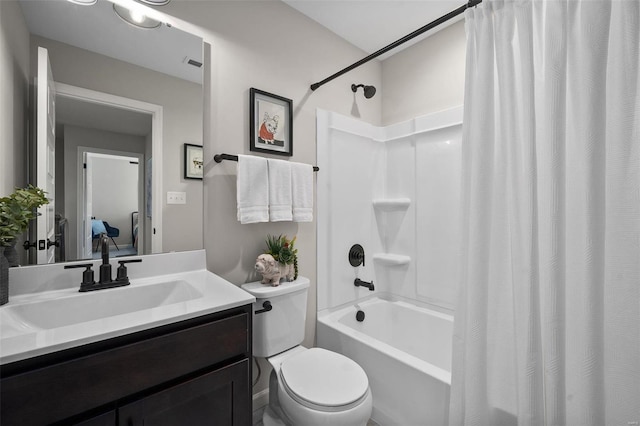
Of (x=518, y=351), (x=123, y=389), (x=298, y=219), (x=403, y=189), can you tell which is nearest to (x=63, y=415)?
(x=123, y=389)

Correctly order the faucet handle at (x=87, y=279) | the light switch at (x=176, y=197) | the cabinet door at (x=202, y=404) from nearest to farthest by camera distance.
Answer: the cabinet door at (x=202, y=404), the faucet handle at (x=87, y=279), the light switch at (x=176, y=197)

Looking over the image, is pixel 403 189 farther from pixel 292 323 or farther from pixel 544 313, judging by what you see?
pixel 544 313

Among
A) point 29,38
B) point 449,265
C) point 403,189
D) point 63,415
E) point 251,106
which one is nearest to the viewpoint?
point 63,415

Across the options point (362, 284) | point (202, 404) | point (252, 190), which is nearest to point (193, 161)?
point (252, 190)

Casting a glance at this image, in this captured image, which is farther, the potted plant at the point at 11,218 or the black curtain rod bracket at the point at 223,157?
the black curtain rod bracket at the point at 223,157

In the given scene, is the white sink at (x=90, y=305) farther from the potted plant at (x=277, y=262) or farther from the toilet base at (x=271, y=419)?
the toilet base at (x=271, y=419)

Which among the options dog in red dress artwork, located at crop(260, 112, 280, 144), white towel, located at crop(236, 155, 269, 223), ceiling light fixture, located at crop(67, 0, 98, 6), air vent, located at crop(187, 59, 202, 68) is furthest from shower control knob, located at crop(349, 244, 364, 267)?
ceiling light fixture, located at crop(67, 0, 98, 6)

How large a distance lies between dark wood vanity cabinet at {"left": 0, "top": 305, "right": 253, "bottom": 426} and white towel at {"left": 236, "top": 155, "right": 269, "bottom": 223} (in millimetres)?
585

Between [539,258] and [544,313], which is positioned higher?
[539,258]

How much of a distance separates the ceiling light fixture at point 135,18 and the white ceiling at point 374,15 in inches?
35.1

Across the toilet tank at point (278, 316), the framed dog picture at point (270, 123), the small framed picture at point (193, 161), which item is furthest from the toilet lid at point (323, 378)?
the framed dog picture at point (270, 123)

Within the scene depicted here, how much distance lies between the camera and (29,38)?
3.75 feet

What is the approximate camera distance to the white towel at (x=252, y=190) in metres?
1.55

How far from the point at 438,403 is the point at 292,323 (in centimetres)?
80
